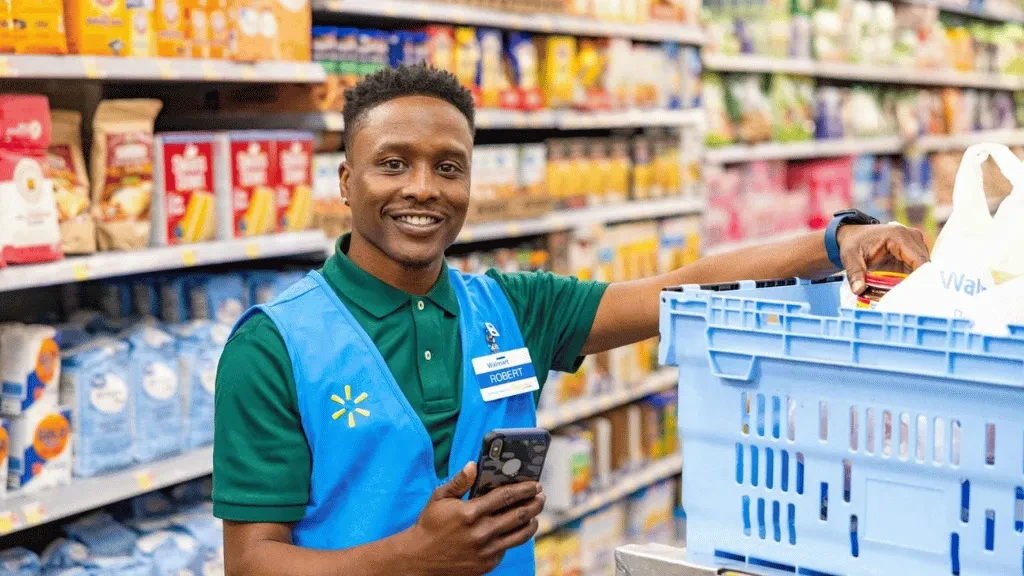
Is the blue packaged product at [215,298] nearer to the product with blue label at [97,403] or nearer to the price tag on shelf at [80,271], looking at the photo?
the product with blue label at [97,403]

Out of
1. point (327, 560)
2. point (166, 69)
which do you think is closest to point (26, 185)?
point (166, 69)

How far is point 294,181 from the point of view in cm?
306

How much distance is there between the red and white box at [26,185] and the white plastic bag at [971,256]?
1743 millimetres

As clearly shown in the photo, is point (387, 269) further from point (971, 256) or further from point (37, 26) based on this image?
point (37, 26)

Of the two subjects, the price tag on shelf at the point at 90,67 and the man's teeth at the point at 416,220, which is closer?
the man's teeth at the point at 416,220

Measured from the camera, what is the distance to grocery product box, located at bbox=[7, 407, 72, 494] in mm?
2471

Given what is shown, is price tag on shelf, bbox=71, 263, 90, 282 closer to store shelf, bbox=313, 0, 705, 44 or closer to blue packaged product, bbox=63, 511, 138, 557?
blue packaged product, bbox=63, 511, 138, 557

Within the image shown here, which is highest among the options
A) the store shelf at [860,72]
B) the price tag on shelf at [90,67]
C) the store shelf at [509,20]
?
the store shelf at [509,20]

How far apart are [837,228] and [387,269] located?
0.66 metres

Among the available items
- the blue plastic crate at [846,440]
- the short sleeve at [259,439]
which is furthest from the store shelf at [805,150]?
the blue plastic crate at [846,440]

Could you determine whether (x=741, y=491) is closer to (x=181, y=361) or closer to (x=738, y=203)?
(x=181, y=361)

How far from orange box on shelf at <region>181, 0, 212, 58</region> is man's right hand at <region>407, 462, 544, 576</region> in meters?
1.69

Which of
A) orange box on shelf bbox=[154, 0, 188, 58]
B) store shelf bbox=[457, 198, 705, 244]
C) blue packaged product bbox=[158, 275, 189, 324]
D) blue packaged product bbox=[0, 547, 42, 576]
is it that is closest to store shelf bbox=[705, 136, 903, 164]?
store shelf bbox=[457, 198, 705, 244]

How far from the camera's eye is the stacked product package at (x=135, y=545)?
2631 millimetres
